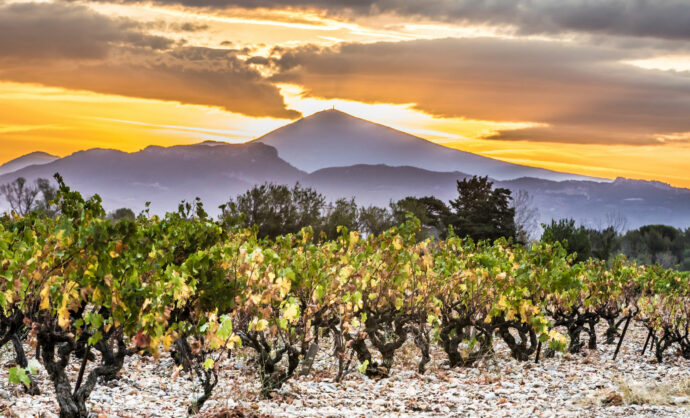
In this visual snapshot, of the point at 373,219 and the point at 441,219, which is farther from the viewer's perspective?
the point at 441,219

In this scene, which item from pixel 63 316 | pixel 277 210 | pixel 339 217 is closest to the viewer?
pixel 63 316

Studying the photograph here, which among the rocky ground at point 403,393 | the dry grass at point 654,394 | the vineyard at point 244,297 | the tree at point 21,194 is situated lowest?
the rocky ground at point 403,393

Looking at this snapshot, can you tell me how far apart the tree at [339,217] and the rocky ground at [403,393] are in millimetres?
29963

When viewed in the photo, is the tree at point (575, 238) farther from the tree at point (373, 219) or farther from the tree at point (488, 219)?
the tree at point (373, 219)

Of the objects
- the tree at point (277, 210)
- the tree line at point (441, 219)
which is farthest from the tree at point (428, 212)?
the tree at point (277, 210)

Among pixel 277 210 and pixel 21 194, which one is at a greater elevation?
pixel 21 194

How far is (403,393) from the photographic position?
1002 centimetres

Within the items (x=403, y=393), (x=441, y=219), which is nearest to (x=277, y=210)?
(x=441, y=219)

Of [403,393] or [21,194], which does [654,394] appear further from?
[21,194]

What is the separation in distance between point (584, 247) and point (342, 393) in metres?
29.9

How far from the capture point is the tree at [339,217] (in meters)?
44.6

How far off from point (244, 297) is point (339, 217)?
38.2 m

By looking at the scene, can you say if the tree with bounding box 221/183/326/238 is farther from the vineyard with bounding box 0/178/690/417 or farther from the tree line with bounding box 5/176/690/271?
the vineyard with bounding box 0/178/690/417

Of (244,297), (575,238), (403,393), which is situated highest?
(575,238)
